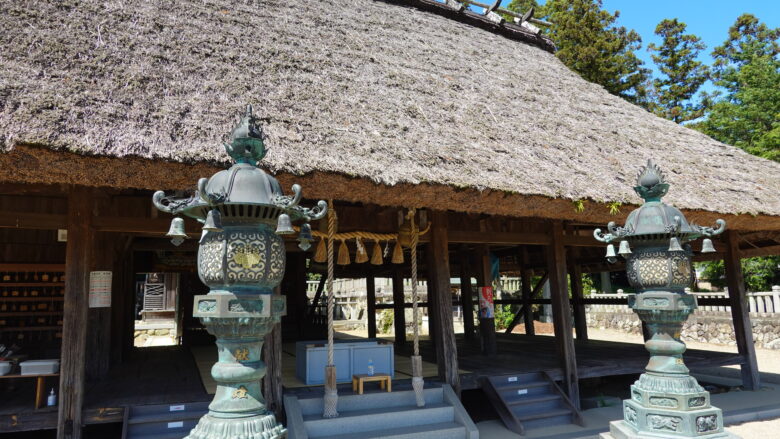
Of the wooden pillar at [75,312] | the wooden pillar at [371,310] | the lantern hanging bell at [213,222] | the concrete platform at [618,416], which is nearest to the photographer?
the lantern hanging bell at [213,222]

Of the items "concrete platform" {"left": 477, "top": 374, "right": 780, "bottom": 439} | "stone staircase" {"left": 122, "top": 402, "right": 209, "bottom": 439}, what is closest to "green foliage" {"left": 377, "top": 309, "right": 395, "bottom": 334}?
"concrete platform" {"left": 477, "top": 374, "right": 780, "bottom": 439}

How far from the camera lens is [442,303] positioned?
5.92m

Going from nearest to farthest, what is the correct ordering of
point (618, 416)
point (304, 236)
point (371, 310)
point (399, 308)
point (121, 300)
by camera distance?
1. point (304, 236)
2. point (618, 416)
3. point (121, 300)
4. point (399, 308)
5. point (371, 310)

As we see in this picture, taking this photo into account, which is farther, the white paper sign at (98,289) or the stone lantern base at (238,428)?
the white paper sign at (98,289)

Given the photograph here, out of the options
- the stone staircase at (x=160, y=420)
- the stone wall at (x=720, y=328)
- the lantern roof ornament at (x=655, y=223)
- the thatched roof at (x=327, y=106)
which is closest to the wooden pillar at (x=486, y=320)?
the thatched roof at (x=327, y=106)

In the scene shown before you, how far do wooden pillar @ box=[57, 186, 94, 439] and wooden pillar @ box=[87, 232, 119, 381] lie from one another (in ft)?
5.76

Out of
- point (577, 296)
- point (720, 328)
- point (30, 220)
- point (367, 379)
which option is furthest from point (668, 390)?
point (720, 328)

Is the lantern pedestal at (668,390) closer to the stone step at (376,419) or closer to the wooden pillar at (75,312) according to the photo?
the stone step at (376,419)

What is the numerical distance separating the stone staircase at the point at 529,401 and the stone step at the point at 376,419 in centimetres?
85

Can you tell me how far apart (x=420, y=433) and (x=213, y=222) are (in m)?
3.35

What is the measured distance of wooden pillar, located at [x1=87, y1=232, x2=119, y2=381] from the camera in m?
6.26

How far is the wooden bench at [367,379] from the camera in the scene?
5223 millimetres

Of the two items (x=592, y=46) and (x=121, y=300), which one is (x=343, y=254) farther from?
(x=592, y=46)

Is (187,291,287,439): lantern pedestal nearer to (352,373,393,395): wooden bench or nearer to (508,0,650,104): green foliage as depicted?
(352,373,393,395): wooden bench
